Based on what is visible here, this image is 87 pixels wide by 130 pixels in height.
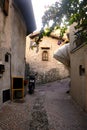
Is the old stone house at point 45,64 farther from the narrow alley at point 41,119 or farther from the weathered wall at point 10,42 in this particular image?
the narrow alley at point 41,119

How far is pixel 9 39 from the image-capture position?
11.6m

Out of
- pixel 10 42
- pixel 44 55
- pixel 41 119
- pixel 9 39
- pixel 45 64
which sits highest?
pixel 44 55

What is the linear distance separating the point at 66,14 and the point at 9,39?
5093 mm

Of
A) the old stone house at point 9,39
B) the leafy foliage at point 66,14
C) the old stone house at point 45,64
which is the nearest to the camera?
the leafy foliage at point 66,14

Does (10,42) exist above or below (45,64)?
above


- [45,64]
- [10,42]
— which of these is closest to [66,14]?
[10,42]

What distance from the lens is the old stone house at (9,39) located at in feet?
34.5

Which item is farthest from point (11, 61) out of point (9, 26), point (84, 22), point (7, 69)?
point (84, 22)

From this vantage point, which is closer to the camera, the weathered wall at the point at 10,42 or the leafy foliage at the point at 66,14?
the leafy foliage at the point at 66,14

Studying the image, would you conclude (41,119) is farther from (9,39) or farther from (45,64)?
(45,64)

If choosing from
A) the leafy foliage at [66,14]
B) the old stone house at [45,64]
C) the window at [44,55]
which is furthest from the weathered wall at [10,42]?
the window at [44,55]

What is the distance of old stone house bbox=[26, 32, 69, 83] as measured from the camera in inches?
1152

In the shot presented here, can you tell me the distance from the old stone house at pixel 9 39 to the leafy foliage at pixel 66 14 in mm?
3284

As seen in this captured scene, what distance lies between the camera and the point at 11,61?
483 inches
